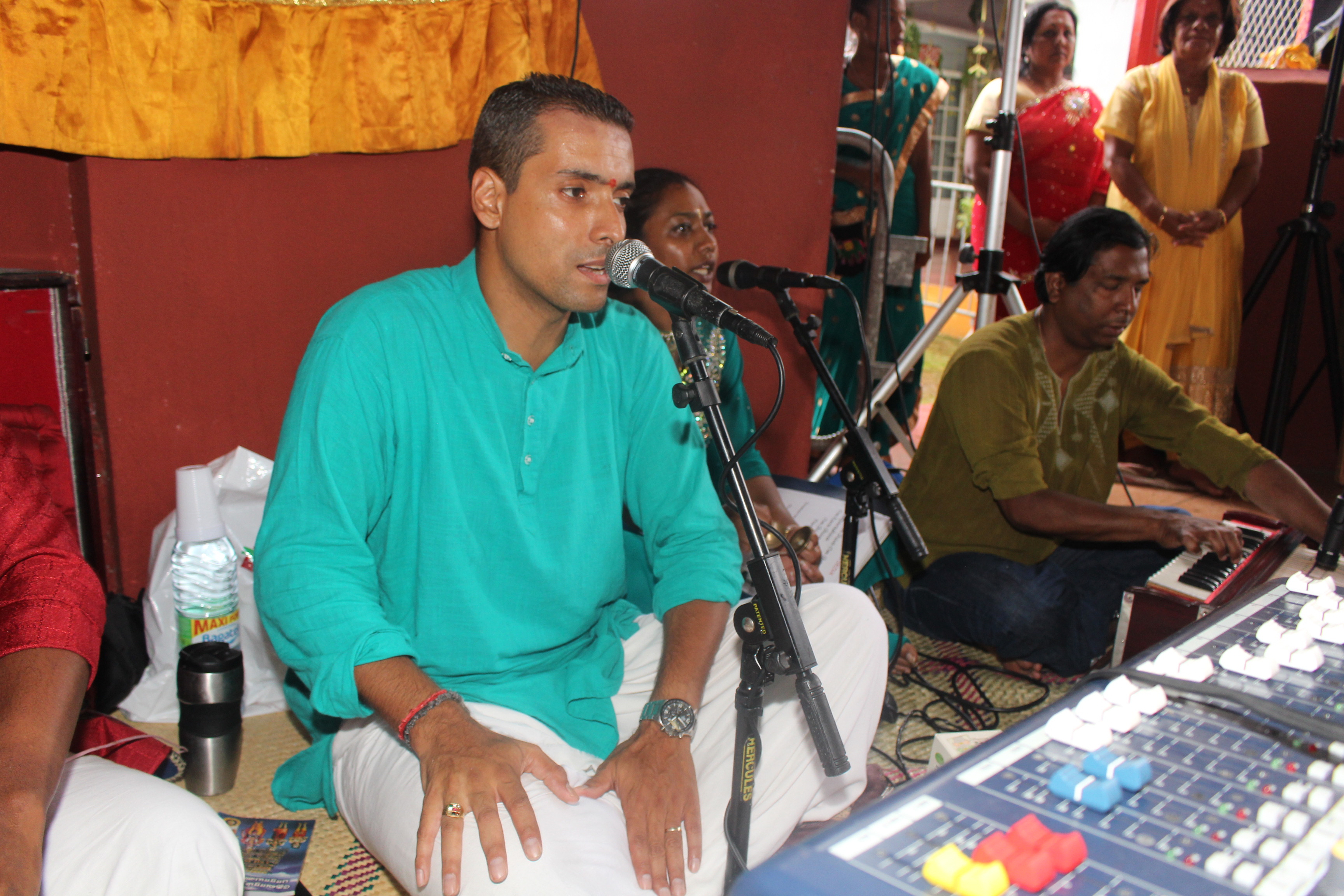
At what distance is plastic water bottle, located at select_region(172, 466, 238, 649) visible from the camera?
210cm

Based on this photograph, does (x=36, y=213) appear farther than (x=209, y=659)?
Yes

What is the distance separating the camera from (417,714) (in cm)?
125

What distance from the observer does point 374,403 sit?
Answer: 143 cm

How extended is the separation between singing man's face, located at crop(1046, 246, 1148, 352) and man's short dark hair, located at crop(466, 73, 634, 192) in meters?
1.62

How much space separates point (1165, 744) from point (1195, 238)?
4524 millimetres

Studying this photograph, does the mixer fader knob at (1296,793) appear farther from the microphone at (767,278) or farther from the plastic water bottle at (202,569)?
the plastic water bottle at (202,569)

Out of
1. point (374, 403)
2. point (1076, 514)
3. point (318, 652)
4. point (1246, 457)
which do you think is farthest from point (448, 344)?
point (1246, 457)

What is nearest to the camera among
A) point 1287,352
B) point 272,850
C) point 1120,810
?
point 1120,810

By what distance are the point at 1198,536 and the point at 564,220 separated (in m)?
1.85

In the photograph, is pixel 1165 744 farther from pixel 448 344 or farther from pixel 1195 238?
pixel 1195 238

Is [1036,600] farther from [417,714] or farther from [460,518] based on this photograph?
[417,714]

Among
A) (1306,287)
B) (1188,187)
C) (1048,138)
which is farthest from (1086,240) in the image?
(1306,287)

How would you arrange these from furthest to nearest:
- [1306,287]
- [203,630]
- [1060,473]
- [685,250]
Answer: [1306,287] → [1060,473] → [685,250] → [203,630]

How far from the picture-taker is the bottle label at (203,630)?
208 cm
